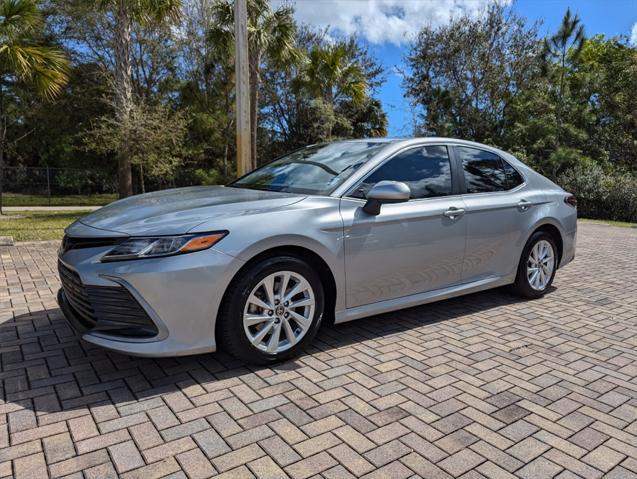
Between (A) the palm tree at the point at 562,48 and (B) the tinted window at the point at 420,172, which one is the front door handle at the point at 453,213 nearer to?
(B) the tinted window at the point at 420,172

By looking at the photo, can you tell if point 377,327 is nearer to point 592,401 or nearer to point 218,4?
point 592,401

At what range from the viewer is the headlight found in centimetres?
273

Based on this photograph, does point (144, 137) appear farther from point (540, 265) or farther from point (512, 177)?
point (540, 265)

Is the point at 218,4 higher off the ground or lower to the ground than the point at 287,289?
higher

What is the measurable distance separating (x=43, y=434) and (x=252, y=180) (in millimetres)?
2565

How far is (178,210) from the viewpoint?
3.08m

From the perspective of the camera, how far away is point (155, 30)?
66.9 ft

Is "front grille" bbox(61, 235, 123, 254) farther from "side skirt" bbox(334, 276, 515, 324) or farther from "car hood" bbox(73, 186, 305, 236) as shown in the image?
"side skirt" bbox(334, 276, 515, 324)

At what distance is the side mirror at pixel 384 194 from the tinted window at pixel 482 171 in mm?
1152

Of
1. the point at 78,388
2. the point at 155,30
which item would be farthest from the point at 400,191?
the point at 155,30

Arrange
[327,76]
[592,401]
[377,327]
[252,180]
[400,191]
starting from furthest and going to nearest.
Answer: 1. [327,76]
2. [252,180]
3. [377,327]
4. [400,191]
5. [592,401]

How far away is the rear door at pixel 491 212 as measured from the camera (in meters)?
4.15

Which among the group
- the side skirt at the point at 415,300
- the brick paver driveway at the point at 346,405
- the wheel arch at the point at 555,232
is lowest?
the brick paver driveway at the point at 346,405

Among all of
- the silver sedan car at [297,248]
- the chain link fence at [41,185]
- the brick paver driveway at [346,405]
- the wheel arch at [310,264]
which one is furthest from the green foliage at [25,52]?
the chain link fence at [41,185]
